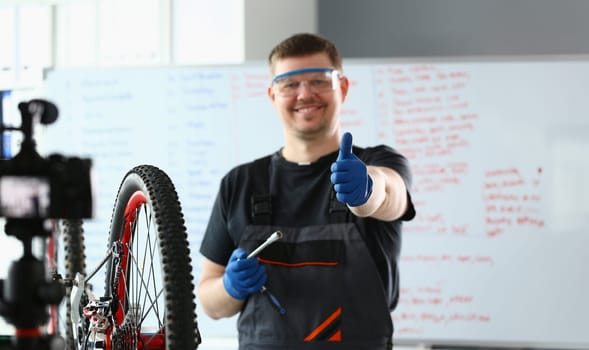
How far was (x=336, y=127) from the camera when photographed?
5.16 ft

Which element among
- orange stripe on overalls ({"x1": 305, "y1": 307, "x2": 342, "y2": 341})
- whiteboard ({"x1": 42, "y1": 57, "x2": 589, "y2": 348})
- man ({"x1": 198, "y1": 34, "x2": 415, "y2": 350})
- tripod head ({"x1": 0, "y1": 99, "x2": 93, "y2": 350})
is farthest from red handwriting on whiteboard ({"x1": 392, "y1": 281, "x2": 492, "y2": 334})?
tripod head ({"x1": 0, "y1": 99, "x2": 93, "y2": 350})

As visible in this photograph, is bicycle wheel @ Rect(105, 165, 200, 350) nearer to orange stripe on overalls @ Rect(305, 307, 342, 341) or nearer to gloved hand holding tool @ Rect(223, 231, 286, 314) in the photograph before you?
gloved hand holding tool @ Rect(223, 231, 286, 314)

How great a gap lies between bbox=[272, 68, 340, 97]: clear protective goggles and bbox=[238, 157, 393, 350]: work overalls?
25cm

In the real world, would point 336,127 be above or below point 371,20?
below

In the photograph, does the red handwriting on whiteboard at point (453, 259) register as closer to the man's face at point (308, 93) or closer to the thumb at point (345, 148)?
the man's face at point (308, 93)

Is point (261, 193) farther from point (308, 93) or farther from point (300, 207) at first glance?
point (308, 93)

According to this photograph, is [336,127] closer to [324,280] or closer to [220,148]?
[324,280]

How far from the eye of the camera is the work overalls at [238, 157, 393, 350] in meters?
1.42

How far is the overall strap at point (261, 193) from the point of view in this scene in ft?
4.95

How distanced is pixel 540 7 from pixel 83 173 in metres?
2.52

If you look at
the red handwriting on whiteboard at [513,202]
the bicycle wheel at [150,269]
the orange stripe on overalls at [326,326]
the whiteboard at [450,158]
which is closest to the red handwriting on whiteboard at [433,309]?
the whiteboard at [450,158]

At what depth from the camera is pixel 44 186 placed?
14.8 inches

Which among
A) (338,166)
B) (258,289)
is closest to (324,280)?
(258,289)

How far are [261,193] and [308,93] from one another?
0.27m
